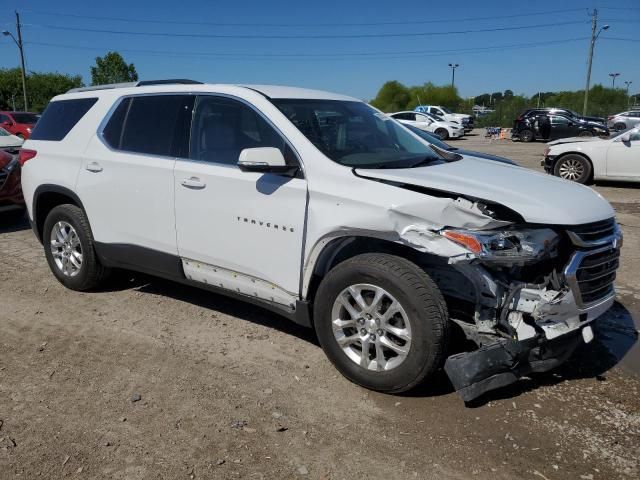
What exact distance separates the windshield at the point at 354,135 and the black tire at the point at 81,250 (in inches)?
88.2

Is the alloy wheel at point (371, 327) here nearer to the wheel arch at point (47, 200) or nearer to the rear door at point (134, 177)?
the rear door at point (134, 177)

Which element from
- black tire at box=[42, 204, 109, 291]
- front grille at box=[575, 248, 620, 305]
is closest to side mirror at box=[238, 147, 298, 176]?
front grille at box=[575, 248, 620, 305]

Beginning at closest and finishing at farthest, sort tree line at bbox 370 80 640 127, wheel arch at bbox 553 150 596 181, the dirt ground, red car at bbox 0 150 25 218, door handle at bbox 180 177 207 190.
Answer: the dirt ground → door handle at bbox 180 177 207 190 → red car at bbox 0 150 25 218 → wheel arch at bbox 553 150 596 181 → tree line at bbox 370 80 640 127

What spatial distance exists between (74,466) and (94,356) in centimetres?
134

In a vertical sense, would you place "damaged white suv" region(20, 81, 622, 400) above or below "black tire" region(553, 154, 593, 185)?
above

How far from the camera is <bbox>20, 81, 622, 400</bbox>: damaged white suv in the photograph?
3.24m

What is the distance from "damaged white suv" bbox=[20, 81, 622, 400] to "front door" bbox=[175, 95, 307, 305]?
0.04 ft

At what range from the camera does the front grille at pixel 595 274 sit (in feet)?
11.0

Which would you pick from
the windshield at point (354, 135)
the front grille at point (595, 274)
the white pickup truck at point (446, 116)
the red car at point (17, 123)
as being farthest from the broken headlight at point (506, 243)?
the white pickup truck at point (446, 116)

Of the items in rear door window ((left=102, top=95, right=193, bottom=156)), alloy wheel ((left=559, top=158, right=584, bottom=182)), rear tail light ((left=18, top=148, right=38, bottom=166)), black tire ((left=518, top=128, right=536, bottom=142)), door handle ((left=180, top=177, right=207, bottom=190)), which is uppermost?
rear door window ((left=102, top=95, right=193, bottom=156))

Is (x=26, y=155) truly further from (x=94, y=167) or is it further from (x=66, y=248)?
(x=94, y=167)

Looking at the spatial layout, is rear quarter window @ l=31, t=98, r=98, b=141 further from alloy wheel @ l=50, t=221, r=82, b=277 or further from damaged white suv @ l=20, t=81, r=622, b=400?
alloy wheel @ l=50, t=221, r=82, b=277

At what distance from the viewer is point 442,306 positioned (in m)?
3.22

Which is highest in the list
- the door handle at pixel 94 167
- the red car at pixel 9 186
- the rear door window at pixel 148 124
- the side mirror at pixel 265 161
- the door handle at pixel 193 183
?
the rear door window at pixel 148 124
